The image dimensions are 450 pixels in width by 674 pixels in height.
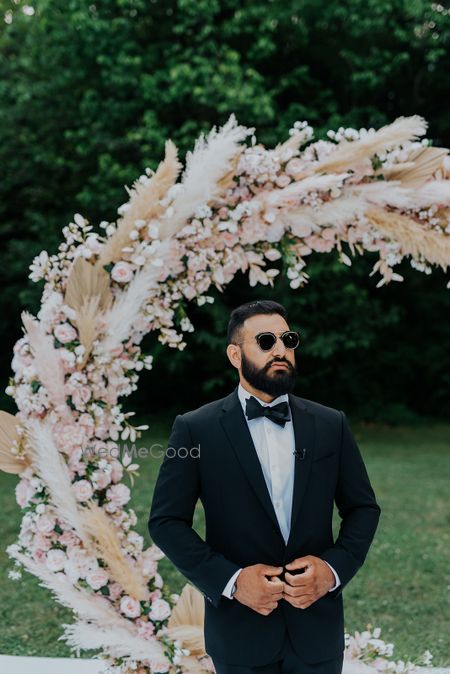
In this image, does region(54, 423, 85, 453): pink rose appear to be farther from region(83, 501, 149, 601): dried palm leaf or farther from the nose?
the nose

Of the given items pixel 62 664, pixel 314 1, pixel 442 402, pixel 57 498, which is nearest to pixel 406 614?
pixel 62 664

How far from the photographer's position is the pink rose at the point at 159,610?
368 cm

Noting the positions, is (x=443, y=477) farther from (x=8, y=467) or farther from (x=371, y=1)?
(x=8, y=467)

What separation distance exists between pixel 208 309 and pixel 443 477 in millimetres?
5495

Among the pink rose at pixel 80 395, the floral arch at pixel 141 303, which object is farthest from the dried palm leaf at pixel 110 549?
the pink rose at pixel 80 395

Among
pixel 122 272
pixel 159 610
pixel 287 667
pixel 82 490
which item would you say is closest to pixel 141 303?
pixel 122 272

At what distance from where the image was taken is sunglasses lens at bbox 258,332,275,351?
2896 millimetres

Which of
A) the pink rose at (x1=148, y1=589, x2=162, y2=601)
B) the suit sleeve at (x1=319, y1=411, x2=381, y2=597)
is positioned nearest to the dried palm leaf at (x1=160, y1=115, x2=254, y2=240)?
the suit sleeve at (x1=319, y1=411, x2=381, y2=597)

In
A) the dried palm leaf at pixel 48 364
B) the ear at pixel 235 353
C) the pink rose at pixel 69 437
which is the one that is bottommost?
the pink rose at pixel 69 437

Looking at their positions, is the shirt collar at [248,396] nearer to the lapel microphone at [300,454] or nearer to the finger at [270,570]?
the lapel microphone at [300,454]

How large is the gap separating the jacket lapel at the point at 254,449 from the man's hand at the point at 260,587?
155 millimetres

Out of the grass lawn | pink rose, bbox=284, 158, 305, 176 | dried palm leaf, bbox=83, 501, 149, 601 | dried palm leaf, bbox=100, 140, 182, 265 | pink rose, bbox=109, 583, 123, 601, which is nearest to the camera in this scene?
dried palm leaf, bbox=83, 501, 149, 601

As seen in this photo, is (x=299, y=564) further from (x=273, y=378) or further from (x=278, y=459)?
(x=273, y=378)

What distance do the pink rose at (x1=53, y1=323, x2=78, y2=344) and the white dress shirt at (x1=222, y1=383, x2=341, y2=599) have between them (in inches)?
44.7
